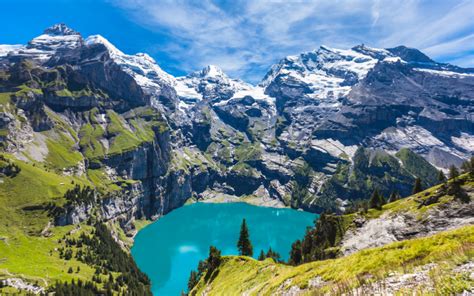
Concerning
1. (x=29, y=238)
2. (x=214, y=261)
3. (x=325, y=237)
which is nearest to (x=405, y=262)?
(x=214, y=261)

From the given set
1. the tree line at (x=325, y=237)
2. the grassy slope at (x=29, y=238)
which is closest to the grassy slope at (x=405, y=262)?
the tree line at (x=325, y=237)

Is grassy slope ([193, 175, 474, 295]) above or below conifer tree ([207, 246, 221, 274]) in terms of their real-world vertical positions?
above

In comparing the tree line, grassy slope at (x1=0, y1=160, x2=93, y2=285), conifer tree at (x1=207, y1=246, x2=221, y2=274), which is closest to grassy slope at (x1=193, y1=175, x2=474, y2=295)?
conifer tree at (x1=207, y1=246, x2=221, y2=274)

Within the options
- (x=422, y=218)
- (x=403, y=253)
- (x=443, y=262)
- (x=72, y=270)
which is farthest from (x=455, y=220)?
(x=72, y=270)

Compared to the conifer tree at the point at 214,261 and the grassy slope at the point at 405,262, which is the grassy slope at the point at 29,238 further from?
the grassy slope at the point at 405,262

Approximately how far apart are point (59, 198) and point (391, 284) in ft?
725

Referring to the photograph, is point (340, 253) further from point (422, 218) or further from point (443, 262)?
point (443, 262)

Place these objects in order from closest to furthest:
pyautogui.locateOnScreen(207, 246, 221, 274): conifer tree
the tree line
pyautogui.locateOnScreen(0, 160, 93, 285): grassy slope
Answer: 1. the tree line
2. pyautogui.locateOnScreen(207, 246, 221, 274): conifer tree
3. pyautogui.locateOnScreen(0, 160, 93, 285): grassy slope

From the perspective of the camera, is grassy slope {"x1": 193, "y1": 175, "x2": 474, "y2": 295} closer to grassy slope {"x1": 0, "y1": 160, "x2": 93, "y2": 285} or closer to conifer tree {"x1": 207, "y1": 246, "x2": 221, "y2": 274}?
conifer tree {"x1": 207, "y1": 246, "x2": 221, "y2": 274}

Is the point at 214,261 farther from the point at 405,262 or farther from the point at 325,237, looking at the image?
the point at 405,262

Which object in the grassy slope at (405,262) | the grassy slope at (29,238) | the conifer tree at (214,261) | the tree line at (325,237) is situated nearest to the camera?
the grassy slope at (405,262)

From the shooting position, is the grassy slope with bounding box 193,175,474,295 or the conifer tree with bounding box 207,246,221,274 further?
the conifer tree with bounding box 207,246,221,274

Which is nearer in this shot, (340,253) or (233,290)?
(233,290)

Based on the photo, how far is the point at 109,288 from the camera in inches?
5128
